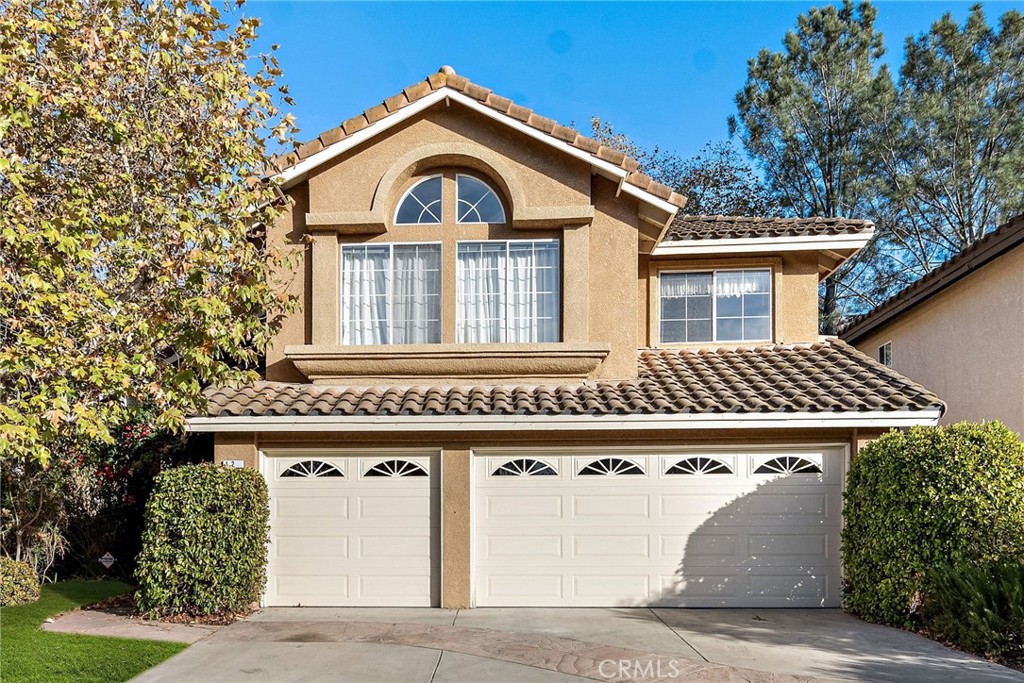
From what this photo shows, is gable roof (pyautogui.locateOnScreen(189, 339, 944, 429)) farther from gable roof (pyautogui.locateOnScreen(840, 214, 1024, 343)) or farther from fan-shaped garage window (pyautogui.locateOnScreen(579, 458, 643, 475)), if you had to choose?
gable roof (pyautogui.locateOnScreen(840, 214, 1024, 343))

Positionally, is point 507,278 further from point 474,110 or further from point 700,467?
point 700,467

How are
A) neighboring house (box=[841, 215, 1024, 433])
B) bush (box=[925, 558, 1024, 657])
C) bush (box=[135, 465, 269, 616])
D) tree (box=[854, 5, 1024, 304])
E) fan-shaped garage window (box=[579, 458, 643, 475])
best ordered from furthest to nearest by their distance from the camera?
1. tree (box=[854, 5, 1024, 304])
2. neighboring house (box=[841, 215, 1024, 433])
3. fan-shaped garage window (box=[579, 458, 643, 475])
4. bush (box=[135, 465, 269, 616])
5. bush (box=[925, 558, 1024, 657])

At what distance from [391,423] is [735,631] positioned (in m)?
5.12

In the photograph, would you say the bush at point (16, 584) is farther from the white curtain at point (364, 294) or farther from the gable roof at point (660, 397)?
the white curtain at point (364, 294)

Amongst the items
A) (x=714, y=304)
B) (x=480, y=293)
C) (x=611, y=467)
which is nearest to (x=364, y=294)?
(x=480, y=293)

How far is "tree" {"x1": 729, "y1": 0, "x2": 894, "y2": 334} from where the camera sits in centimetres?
2641

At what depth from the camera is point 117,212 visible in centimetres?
901

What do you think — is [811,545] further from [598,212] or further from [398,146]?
[398,146]

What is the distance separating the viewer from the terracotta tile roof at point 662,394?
10.3 m

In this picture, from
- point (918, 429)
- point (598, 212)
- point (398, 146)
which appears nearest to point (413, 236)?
point (398, 146)

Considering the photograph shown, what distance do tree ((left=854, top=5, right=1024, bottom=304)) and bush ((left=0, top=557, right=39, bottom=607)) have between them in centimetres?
2618

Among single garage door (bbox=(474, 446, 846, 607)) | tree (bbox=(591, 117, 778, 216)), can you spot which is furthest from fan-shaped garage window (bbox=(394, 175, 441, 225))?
tree (bbox=(591, 117, 778, 216))

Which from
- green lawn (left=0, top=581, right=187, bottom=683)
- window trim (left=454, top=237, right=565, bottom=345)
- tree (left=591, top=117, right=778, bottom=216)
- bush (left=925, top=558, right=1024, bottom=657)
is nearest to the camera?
green lawn (left=0, top=581, right=187, bottom=683)

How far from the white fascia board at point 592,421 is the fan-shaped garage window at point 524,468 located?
0.81 metres
